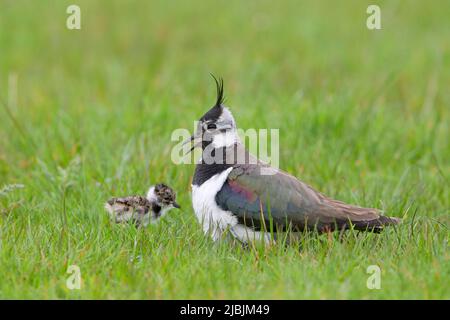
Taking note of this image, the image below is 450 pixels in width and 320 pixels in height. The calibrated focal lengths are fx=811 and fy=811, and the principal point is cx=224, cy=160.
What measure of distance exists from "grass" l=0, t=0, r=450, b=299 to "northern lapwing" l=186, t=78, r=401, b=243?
0.13 meters

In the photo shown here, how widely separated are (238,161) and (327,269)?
1238 mm

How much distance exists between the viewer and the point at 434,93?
1021cm

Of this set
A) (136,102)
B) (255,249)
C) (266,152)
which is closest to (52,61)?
(136,102)

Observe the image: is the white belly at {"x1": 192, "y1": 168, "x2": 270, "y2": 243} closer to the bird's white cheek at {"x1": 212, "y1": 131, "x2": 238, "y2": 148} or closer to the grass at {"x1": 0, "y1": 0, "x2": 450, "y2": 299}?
the grass at {"x1": 0, "y1": 0, "x2": 450, "y2": 299}

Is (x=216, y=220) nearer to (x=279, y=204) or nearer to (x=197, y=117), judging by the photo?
(x=279, y=204)

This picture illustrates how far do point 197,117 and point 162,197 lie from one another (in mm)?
2443

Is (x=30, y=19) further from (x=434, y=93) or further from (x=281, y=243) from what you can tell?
(x=281, y=243)

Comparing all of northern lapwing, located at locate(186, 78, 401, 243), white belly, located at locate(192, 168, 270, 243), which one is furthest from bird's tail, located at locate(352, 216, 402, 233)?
white belly, located at locate(192, 168, 270, 243)

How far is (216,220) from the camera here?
572 centimetres

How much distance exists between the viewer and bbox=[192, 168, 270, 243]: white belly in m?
5.71

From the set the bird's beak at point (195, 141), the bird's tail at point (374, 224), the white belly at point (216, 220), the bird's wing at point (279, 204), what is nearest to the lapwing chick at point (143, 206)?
the bird's beak at point (195, 141)

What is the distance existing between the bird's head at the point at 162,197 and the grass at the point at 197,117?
15 cm

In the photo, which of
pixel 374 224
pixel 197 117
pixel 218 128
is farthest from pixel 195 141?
pixel 197 117

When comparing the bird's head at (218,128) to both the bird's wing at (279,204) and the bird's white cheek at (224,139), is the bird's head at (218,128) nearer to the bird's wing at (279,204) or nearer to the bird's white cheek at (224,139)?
the bird's white cheek at (224,139)
